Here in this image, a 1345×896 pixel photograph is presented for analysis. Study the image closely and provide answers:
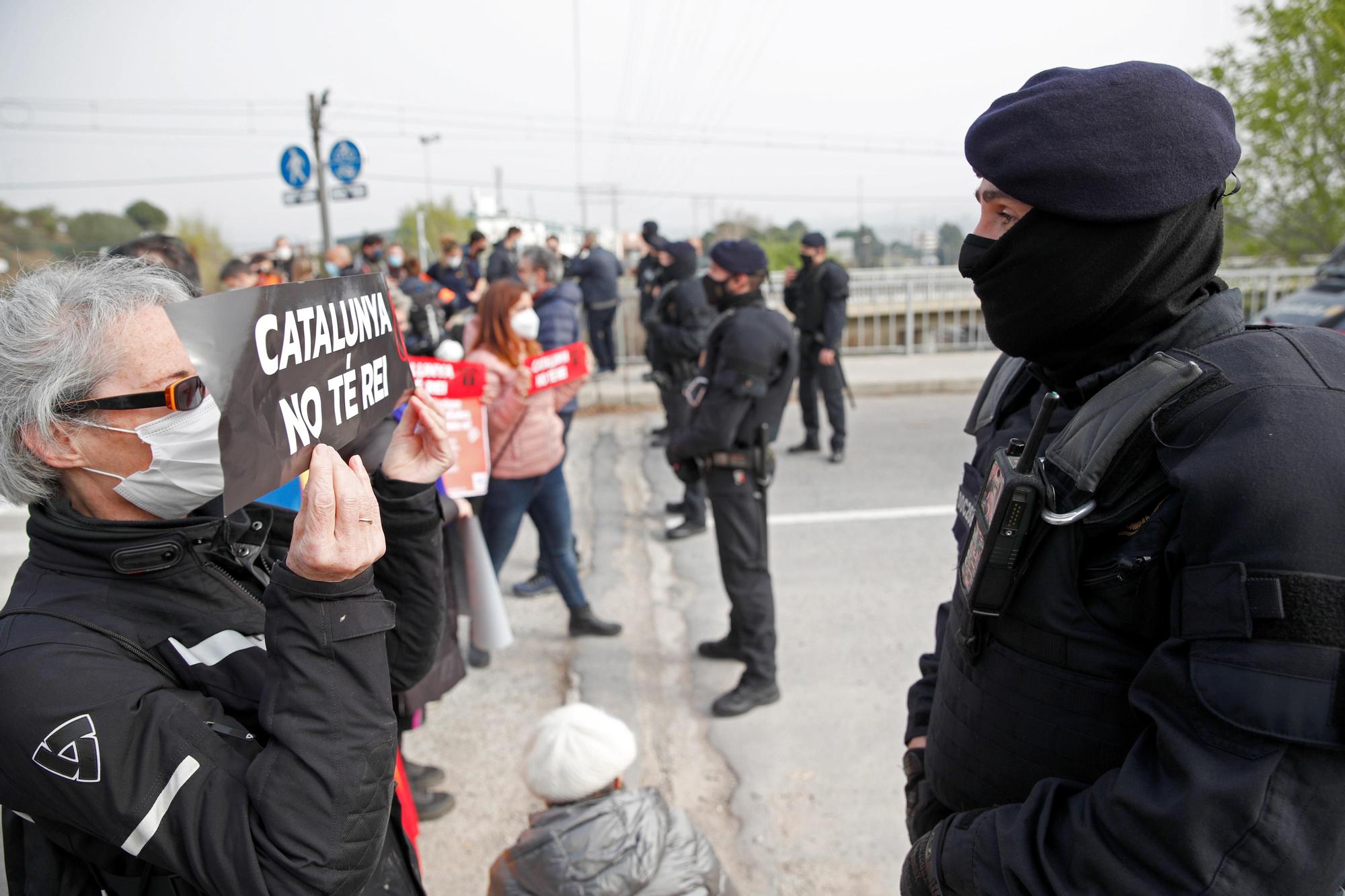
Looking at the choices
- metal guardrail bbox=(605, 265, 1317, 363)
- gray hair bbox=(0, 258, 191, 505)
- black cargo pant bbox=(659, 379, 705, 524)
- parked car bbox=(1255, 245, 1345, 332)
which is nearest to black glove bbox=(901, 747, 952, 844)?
gray hair bbox=(0, 258, 191, 505)

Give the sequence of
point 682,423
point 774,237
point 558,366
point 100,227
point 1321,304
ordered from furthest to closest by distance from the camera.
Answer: point 774,237 < point 100,227 < point 682,423 < point 1321,304 < point 558,366

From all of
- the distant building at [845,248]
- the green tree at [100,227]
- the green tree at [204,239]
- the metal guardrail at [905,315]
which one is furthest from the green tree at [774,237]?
the green tree at [204,239]

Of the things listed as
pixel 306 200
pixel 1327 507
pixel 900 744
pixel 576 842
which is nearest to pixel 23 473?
pixel 576 842

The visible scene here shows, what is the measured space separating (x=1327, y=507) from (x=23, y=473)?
5.85ft

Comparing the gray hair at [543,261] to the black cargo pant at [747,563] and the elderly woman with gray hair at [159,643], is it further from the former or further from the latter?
the elderly woman with gray hair at [159,643]

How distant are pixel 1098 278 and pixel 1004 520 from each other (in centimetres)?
36

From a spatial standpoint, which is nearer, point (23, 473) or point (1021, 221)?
point (1021, 221)

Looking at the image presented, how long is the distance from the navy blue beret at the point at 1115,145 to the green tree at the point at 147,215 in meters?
37.8

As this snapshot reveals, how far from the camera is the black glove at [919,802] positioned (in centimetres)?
152

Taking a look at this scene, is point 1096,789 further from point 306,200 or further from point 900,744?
point 306,200

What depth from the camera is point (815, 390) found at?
25.7ft

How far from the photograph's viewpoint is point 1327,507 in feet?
3.04

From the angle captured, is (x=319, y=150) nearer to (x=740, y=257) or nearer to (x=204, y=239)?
(x=740, y=257)

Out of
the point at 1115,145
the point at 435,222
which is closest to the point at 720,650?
the point at 1115,145
